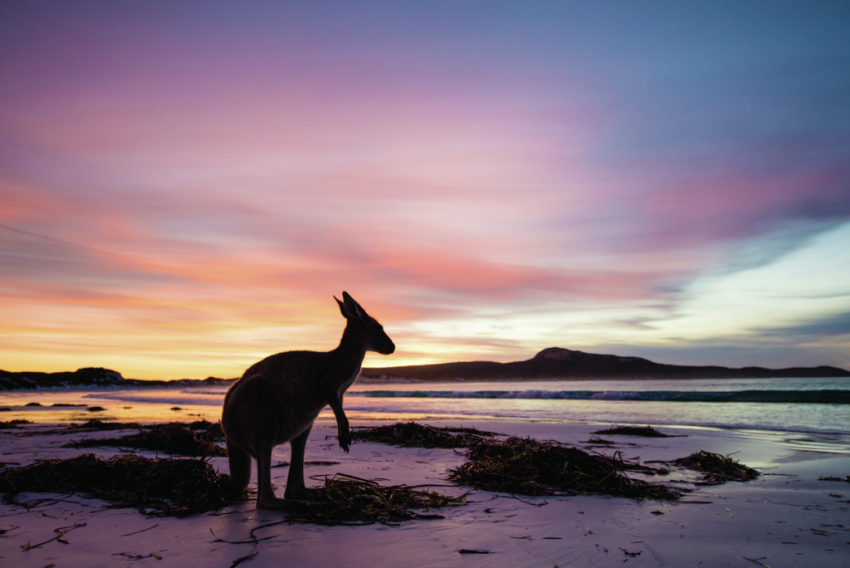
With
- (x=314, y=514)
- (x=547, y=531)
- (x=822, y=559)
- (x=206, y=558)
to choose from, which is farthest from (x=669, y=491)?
(x=206, y=558)

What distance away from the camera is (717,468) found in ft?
24.4

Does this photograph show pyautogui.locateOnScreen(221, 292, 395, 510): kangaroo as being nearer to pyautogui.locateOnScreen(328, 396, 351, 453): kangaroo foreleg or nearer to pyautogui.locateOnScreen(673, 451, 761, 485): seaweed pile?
pyautogui.locateOnScreen(328, 396, 351, 453): kangaroo foreleg

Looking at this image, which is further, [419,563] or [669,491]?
[669,491]

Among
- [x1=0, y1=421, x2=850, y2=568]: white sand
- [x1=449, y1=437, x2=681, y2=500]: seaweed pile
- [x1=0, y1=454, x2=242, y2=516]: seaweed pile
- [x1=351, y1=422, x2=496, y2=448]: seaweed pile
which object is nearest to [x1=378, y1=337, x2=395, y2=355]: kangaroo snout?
[x1=0, y1=421, x2=850, y2=568]: white sand

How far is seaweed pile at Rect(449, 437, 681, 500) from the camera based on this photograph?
569 centimetres

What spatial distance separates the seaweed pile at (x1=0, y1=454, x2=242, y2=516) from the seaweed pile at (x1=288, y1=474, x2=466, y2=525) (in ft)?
3.25

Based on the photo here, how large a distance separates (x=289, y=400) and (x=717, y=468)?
23.0 ft

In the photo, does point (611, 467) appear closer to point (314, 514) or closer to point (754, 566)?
point (754, 566)

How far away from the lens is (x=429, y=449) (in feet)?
31.9

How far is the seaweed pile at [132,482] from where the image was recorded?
185 inches

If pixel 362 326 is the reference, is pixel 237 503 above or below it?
below

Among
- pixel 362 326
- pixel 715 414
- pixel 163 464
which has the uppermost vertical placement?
pixel 362 326

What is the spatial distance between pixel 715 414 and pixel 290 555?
22.1 m

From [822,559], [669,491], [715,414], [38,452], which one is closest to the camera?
[822,559]
